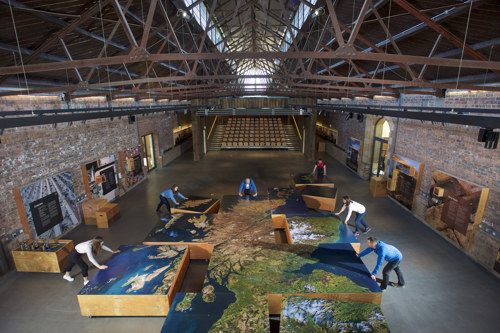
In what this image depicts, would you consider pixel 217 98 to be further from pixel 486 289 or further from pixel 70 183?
pixel 486 289

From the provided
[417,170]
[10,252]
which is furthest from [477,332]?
[10,252]

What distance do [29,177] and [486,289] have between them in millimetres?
11736

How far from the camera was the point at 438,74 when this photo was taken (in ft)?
26.1

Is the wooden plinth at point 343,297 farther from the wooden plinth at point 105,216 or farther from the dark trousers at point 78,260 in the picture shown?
the wooden plinth at point 105,216

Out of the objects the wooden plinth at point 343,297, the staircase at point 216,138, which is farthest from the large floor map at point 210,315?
the staircase at point 216,138

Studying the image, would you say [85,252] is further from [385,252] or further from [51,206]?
[385,252]

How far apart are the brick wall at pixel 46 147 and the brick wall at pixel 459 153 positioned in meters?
12.1

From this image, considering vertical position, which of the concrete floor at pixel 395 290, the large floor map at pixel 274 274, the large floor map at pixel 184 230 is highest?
the large floor map at pixel 274 274

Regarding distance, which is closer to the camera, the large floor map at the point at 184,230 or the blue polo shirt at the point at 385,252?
the blue polo shirt at the point at 385,252

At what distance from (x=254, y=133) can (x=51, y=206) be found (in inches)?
706

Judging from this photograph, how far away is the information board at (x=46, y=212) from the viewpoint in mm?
7145

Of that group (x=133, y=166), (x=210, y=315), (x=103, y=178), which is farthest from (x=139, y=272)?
(x=133, y=166)

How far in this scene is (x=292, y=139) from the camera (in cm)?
2267

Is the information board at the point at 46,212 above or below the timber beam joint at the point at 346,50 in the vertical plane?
below
